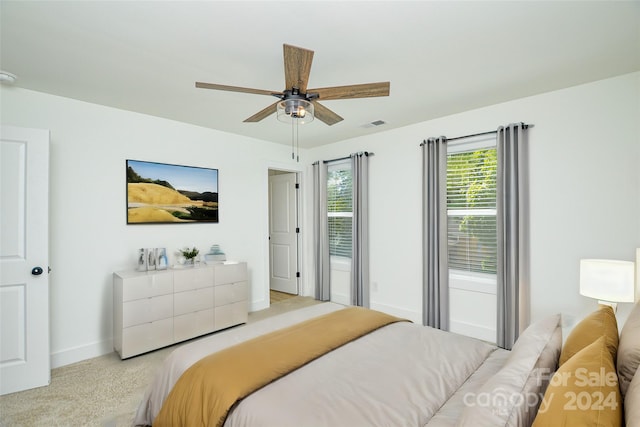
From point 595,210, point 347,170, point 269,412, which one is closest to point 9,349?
point 269,412

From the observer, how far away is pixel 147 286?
319 centimetres

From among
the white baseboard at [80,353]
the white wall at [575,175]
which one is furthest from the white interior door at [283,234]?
the white baseboard at [80,353]

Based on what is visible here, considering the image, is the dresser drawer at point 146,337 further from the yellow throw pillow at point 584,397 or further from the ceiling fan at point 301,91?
the yellow throw pillow at point 584,397

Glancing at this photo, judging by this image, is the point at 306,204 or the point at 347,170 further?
the point at 306,204

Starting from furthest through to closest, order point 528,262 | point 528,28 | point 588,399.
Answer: point 528,262 < point 528,28 < point 588,399

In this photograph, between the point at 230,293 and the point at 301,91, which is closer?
the point at 301,91

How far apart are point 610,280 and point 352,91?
2301 millimetres

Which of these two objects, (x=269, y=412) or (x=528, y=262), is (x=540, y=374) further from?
(x=528, y=262)

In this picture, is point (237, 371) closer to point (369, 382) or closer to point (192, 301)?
point (369, 382)

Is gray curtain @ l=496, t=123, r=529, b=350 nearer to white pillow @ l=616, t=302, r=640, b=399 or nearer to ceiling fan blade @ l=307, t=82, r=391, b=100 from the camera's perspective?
ceiling fan blade @ l=307, t=82, r=391, b=100

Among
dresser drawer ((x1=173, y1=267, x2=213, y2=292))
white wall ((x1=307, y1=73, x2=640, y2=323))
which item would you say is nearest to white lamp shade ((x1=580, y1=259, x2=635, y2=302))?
white wall ((x1=307, y1=73, x2=640, y2=323))

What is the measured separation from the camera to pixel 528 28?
1.98 m

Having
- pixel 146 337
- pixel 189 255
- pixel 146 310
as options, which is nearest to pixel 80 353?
pixel 146 337

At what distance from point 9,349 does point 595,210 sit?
498 cm
